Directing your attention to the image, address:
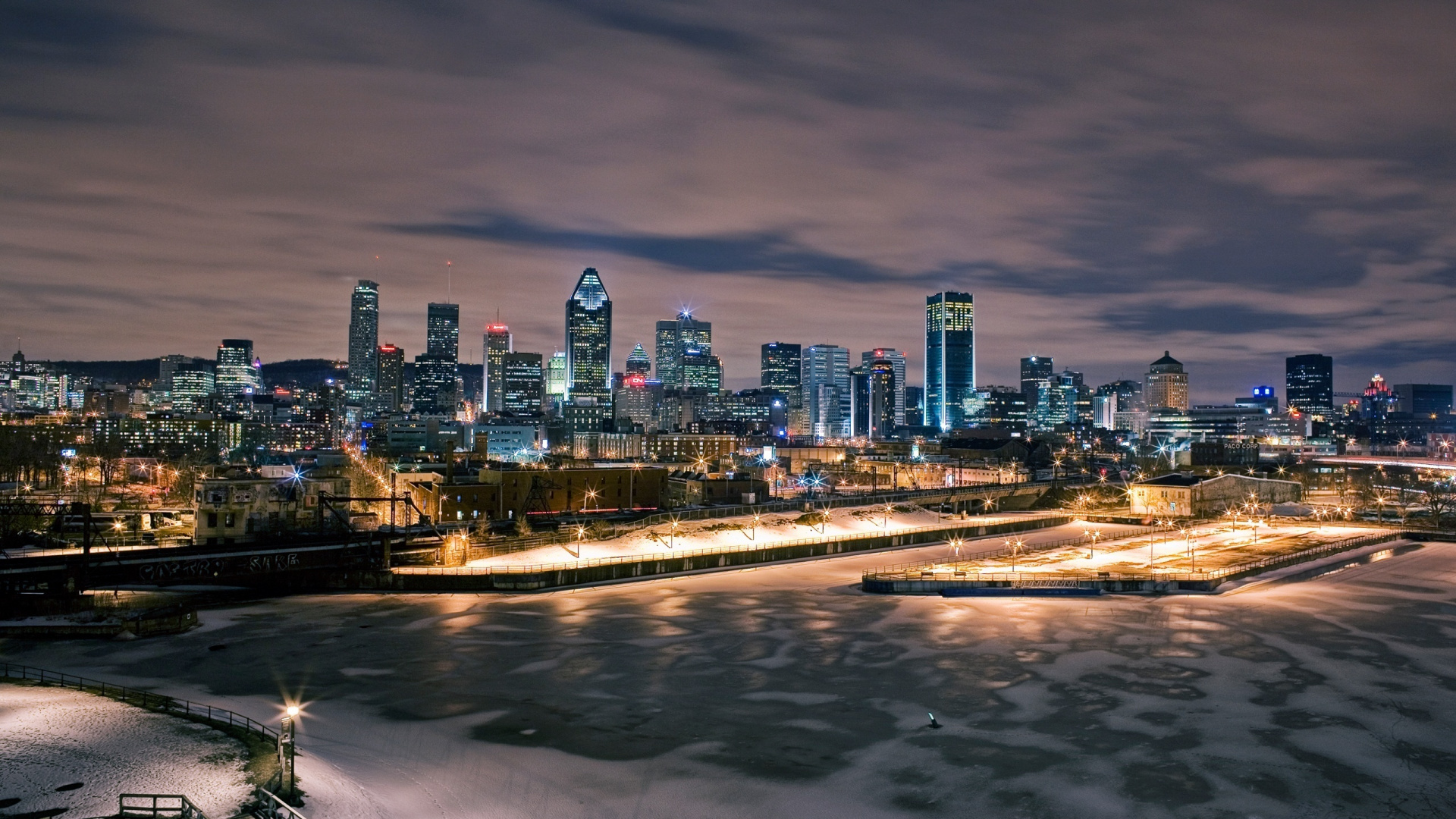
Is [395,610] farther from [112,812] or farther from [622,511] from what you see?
[622,511]

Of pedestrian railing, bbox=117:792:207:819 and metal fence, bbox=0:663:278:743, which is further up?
pedestrian railing, bbox=117:792:207:819

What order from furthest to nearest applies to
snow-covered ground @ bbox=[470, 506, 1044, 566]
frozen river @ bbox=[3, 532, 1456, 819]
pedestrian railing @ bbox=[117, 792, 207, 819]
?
snow-covered ground @ bbox=[470, 506, 1044, 566]
frozen river @ bbox=[3, 532, 1456, 819]
pedestrian railing @ bbox=[117, 792, 207, 819]

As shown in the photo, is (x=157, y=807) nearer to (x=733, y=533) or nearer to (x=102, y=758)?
(x=102, y=758)

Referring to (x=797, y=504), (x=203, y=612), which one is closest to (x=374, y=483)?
(x=797, y=504)

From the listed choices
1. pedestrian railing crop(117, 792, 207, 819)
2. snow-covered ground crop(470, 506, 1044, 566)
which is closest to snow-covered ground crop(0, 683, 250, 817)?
pedestrian railing crop(117, 792, 207, 819)

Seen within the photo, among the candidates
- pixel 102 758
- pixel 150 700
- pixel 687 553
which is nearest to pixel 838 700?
pixel 102 758

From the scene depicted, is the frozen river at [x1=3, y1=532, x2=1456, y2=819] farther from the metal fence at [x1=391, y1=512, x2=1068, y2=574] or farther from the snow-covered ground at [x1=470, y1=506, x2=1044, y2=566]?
the snow-covered ground at [x1=470, y1=506, x2=1044, y2=566]
